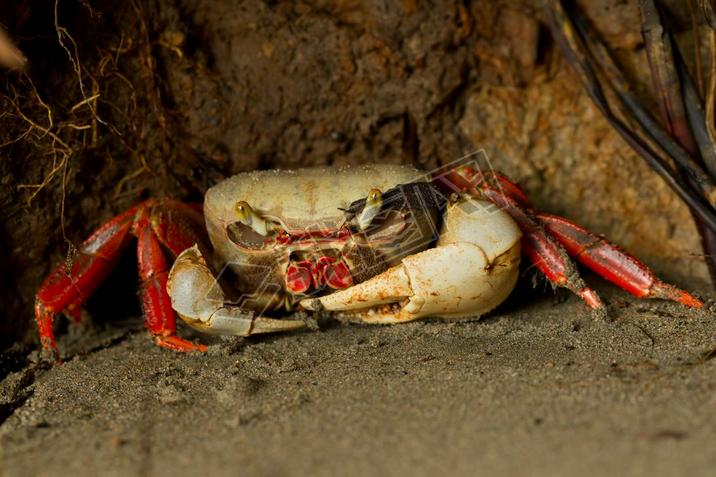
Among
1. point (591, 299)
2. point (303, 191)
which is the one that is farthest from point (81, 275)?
point (591, 299)

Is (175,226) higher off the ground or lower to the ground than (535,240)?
higher

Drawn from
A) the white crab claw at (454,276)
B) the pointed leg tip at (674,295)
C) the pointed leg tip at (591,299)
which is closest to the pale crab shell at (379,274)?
the white crab claw at (454,276)

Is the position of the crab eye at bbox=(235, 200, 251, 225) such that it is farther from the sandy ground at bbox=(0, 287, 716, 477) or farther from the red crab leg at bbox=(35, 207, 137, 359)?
the red crab leg at bbox=(35, 207, 137, 359)

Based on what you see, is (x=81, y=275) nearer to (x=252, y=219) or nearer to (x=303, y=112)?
(x=252, y=219)

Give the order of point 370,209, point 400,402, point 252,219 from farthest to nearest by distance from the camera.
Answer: point 252,219 → point 370,209 → point 400,402

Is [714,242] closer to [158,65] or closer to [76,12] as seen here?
[158,65]

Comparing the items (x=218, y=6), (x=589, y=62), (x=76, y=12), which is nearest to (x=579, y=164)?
(x=589, y=62)
